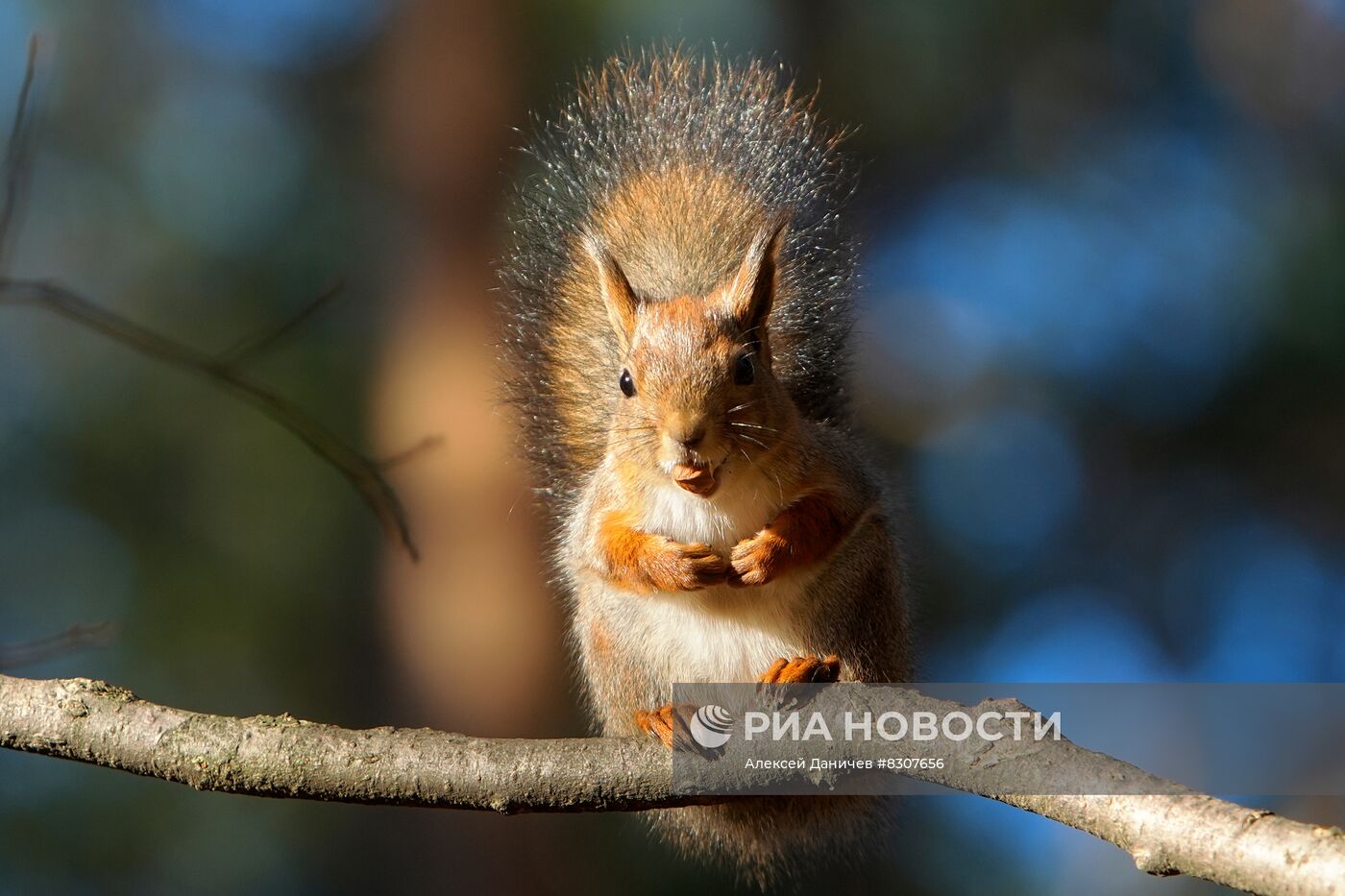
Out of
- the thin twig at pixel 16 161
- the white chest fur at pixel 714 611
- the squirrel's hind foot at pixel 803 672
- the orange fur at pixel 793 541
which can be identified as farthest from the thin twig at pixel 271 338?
the squirrel's hind foot at pixel 803 672

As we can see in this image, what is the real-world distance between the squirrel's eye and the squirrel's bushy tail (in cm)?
46

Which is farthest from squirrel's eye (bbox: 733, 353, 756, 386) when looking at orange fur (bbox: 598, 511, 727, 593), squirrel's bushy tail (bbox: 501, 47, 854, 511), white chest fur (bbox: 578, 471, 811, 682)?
squirrel's bushy tail (bbox: 501, 47, 854, 511)

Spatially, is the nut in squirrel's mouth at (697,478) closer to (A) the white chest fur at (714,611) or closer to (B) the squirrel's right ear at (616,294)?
(A) the white chest fur at (714,611)

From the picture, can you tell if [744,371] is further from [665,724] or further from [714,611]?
[665,724]

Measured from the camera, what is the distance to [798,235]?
2770 mm

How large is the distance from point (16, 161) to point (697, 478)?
3.77ft

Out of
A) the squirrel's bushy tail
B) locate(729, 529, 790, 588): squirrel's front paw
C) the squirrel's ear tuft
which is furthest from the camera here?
the squirrel's bushy tail

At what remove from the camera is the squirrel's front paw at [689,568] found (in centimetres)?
206

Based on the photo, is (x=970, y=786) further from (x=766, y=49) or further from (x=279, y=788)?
(x=766, y=49)

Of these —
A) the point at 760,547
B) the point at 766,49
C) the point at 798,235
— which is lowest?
the point at 760,547

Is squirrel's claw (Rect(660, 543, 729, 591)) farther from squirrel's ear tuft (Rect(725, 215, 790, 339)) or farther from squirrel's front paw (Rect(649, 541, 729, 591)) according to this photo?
squirrel's ear tuft (Rect(725, 215, 790, 339))

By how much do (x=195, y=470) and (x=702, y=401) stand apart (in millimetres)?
4871

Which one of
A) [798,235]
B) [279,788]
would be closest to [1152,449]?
[798,235]

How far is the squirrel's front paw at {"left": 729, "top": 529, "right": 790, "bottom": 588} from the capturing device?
6.81 feet
